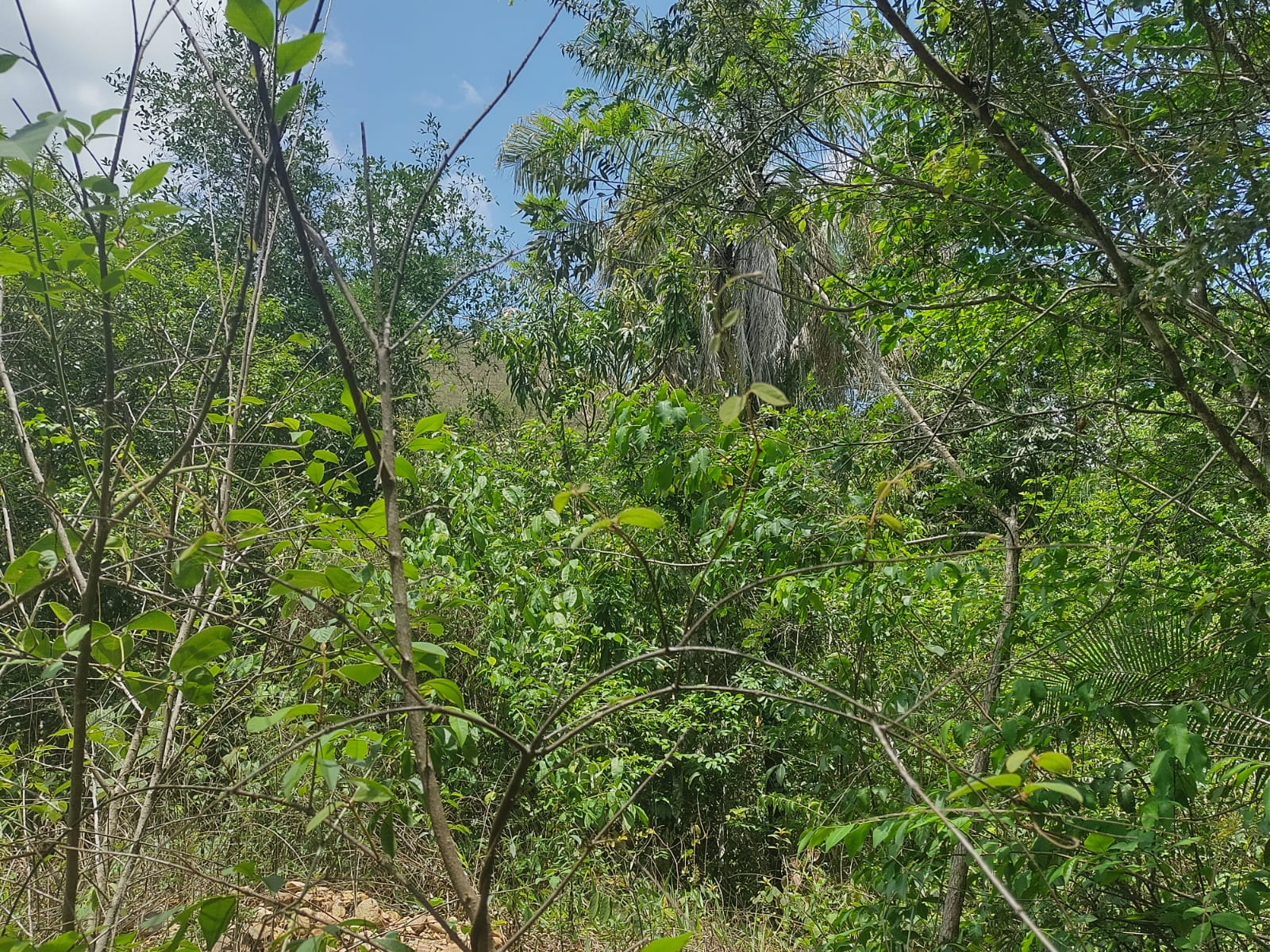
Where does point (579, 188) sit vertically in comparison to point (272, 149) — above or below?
above

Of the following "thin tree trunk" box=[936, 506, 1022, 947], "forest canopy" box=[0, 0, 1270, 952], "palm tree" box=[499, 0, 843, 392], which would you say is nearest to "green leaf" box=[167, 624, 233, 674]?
"forest canopy" box=[0, 0, 1270, 952]

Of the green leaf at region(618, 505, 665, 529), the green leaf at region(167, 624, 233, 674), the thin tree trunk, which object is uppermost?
the green leaf at region(618, 505, 665, 529)

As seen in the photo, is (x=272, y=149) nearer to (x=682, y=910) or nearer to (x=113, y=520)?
(x=113, y=520)

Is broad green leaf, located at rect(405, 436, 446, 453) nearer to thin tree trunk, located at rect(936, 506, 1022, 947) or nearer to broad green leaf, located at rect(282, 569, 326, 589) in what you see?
broad green leaf, located at rect(282, 569, 326, 589)

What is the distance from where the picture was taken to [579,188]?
10.2 feet

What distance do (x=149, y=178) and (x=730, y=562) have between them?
2097mm

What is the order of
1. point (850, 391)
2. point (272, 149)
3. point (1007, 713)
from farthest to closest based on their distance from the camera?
point (850, 391)
point (1007, 713)
point (272, 149)

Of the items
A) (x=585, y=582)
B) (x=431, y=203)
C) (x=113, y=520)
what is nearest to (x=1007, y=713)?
(x=113, y=520)

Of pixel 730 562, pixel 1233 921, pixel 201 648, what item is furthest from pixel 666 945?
pixel 730 562

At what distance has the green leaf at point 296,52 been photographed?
0.64 meters

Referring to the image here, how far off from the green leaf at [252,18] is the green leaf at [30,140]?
0.14 metres

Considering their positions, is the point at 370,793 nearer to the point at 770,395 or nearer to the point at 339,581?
the point at 339,581

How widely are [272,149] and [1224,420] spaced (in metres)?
2.84

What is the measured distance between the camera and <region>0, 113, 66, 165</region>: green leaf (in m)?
0.51
